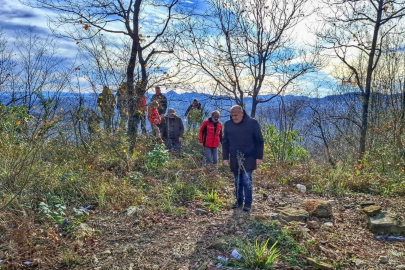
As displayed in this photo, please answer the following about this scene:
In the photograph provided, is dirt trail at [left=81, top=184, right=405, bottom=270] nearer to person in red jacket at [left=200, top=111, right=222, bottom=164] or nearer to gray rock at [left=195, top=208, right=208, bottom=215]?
gray rock at [left=195, top=208, right=208, bottom=215]

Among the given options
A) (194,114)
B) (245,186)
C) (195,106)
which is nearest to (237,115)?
(245,186)

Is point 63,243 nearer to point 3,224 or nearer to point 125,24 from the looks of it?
point 3,224

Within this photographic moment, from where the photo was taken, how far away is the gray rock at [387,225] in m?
4.51

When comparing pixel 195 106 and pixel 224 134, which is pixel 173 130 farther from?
pixel 224 134

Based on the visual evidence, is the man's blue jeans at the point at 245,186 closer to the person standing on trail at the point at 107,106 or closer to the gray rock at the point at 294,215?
the gray rock at the point at 294,215

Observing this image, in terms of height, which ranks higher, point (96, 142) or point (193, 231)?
point (96, 142)

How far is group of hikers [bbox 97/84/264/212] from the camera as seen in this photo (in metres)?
5.22

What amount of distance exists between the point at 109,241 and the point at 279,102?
8187 millimetres

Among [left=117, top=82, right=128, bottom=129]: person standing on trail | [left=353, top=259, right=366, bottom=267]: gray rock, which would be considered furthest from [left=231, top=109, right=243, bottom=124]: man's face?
[left=117, top=82, right=128, bottom=129]: person standing on trail

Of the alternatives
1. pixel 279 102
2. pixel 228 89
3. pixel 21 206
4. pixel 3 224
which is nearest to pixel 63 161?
pixel 21 206

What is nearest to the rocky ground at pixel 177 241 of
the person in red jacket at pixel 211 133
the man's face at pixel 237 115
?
the man's face at pixel 237 115

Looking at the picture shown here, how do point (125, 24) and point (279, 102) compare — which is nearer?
point (125, 24)

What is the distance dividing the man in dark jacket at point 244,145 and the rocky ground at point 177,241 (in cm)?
55

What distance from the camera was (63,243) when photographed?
3.92m
